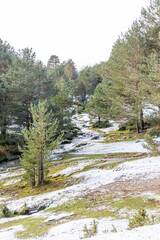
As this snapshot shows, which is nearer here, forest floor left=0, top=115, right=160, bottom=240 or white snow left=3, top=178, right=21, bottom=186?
forest floor left=0, top=115, right=160, bottom=240

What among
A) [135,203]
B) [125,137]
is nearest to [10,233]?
[135,203]

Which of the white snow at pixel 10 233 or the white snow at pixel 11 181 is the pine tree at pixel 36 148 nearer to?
the white snow at pixel 11 181

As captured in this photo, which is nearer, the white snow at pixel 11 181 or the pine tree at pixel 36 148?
the pine tree at pixel 36 148

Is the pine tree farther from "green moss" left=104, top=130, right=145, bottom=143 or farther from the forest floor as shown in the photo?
"green moss" left=104, top=130, right=145, bottom=143

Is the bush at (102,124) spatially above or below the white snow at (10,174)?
above

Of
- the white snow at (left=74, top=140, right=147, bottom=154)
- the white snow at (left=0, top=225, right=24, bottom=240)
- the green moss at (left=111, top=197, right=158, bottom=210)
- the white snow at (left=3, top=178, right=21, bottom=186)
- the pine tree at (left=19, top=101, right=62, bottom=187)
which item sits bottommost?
the white snow at (left=3, top=178, right=21, bottom=186)

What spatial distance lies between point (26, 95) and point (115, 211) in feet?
67.5

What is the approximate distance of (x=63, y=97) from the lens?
33281 millimetres

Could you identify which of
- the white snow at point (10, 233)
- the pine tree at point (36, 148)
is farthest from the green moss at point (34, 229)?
the pine tree at point (36, 148)

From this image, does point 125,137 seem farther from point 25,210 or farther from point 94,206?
point 25,210

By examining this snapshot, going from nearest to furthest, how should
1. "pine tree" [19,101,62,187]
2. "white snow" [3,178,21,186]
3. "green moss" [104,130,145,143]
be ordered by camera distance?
1. "pine tree" [19,101,62,187]
2. "white snow" [3,178,21,186]
3. "green moss" [104,130,145,143]

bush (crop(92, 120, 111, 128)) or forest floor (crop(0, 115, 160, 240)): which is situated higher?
bush (crop(92, 120, 111, 128))

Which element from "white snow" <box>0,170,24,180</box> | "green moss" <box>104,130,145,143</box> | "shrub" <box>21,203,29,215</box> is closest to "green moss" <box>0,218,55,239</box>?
"shrub" <box>21,203,29,215</box>

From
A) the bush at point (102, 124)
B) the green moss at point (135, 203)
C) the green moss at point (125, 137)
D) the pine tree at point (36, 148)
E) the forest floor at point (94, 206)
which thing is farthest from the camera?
the bush at point (102, 124)
